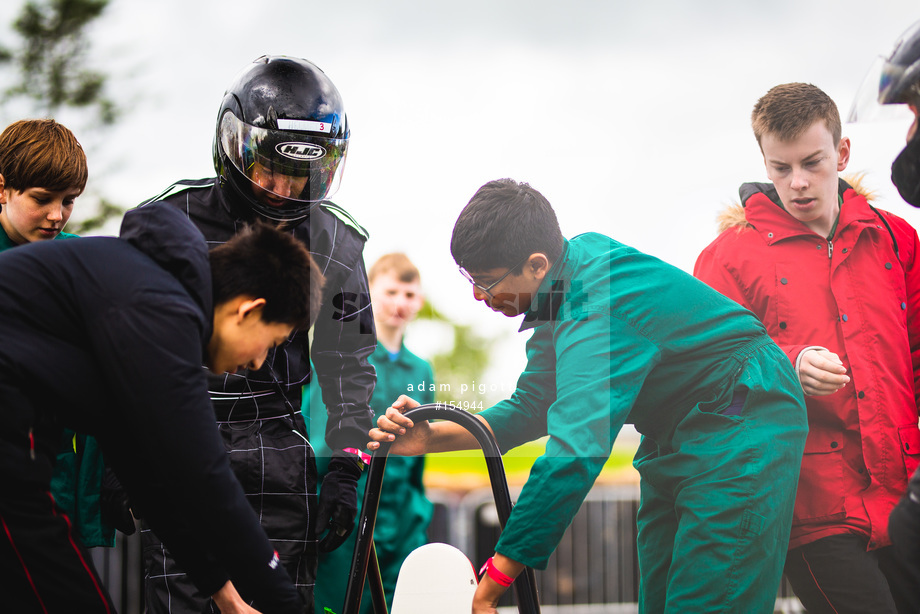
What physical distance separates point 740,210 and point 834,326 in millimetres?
499

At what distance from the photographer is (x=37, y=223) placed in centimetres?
225

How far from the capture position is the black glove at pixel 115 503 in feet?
6.68

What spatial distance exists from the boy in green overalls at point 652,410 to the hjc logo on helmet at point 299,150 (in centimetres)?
46

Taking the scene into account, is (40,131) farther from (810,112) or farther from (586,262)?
(810,112)

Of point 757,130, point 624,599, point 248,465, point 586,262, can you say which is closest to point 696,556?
point 586,262

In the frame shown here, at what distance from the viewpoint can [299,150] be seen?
7.22 feet

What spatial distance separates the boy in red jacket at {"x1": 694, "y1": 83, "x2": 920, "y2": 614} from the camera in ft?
7.68

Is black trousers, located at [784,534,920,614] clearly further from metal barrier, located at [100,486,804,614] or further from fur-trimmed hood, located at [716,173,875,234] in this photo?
metal barrier, located at [100,486,804,614]

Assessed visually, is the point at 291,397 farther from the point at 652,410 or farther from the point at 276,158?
the point at 652,410

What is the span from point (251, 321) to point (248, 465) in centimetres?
62

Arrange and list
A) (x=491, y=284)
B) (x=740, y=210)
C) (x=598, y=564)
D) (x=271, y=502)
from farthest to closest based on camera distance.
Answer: (x=598, y=564)
(x=740, y=210)
(x=491, y=284)
(x=271, y=502)

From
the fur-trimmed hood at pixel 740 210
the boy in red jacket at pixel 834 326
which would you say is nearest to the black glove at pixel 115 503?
the boy in red jacket at pixel 834 326

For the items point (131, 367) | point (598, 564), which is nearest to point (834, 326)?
point (131, 367)

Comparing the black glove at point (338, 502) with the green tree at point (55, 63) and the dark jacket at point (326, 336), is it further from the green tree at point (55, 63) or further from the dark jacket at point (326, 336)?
the green tree at point (55, 63)
